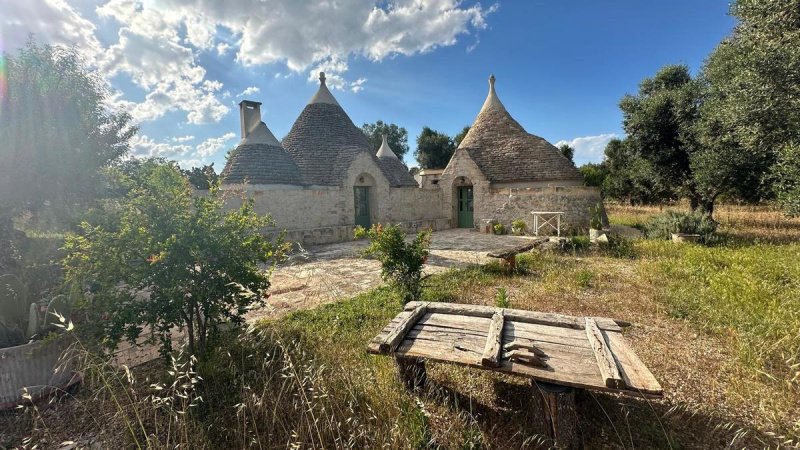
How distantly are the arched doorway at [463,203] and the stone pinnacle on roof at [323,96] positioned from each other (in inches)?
312

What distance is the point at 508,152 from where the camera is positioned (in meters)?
16.6

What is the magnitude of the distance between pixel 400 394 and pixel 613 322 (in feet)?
6.56

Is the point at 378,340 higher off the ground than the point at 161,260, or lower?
lower

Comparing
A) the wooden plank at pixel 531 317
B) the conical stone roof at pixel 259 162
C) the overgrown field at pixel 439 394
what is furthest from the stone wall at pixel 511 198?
the wooden plank at pixel 531 317

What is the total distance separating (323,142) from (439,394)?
1387cm

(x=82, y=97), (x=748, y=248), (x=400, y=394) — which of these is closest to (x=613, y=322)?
(x=400, y=394)

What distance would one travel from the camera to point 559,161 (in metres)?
15.9

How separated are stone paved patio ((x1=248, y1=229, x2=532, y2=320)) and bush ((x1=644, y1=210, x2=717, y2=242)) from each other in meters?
5.12

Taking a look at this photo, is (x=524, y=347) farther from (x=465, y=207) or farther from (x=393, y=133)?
(x=393, y=133)

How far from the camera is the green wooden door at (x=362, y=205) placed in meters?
15.3

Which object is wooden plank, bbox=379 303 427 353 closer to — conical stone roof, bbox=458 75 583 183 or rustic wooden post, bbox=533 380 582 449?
rustic wooden post, bbox=533 380 582 449

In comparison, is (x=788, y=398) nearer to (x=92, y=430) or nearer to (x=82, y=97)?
(x=92, y=430)

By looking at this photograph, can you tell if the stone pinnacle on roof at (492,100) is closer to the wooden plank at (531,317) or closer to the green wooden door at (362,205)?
the green wooden door at (362,205)

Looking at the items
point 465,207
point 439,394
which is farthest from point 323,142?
point 439,394
